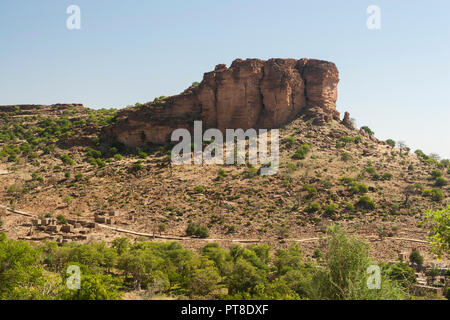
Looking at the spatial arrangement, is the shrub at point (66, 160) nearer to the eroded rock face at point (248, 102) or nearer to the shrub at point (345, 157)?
the eroded rock face at point (248, 102)

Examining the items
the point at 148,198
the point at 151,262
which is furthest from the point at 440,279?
the point at 148,198

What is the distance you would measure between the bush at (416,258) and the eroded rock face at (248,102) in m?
29.6

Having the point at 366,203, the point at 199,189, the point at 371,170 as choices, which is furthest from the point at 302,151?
the point at 199,189

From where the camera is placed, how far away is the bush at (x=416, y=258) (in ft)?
87.6

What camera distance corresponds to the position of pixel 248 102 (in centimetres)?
5462

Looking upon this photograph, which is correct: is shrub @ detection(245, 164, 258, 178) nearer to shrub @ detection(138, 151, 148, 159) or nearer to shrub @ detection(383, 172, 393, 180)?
shrub @ detection(383, 172, 393, 180)

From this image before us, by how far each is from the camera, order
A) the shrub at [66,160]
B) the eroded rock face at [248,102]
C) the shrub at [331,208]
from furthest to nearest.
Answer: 1. the eroded rock face at [248,102]
2. the shrub at [66,160]
3. the shrub at [331,208]

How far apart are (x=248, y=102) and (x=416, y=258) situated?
34.8 meters

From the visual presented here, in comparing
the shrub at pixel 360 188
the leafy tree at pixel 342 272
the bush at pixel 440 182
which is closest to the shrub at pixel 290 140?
the shrub at pixel 360 188

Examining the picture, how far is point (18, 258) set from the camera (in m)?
15.7

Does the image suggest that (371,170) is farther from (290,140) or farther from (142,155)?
(142,155)
